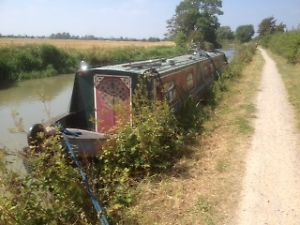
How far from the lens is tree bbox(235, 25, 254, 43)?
10740 cm

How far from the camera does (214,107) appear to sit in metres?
10.9

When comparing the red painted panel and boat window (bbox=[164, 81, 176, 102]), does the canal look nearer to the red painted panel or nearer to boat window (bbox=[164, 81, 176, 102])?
the red painted panel

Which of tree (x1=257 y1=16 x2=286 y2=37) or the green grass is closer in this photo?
the green grass

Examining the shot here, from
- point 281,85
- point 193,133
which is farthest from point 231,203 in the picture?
point 281,85

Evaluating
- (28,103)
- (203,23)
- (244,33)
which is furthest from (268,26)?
(28,103)

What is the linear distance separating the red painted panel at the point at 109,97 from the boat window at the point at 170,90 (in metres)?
0.99

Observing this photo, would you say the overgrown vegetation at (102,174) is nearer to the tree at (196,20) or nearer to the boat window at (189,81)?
the boat window at (189,81)

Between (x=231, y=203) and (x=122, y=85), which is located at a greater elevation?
(x=122, y=85)

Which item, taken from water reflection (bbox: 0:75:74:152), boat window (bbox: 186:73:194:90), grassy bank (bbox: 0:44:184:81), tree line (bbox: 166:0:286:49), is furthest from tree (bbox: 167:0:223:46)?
boat window (bbox: 186:73:194:90)

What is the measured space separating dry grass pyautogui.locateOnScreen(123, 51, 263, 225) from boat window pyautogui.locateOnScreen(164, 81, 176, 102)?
1.13 m

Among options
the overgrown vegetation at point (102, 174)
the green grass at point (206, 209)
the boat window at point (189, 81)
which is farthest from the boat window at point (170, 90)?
the green grass at point (206, 209)

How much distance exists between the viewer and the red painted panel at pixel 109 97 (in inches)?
279

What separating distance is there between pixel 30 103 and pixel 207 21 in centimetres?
Answer: 5487

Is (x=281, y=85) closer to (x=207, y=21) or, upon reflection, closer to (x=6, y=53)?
(x=6, y=53)
